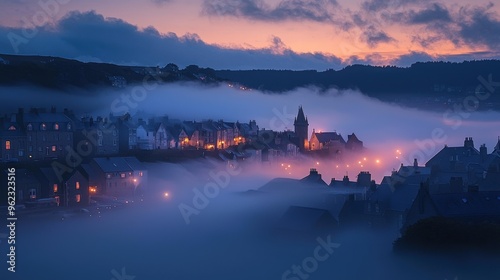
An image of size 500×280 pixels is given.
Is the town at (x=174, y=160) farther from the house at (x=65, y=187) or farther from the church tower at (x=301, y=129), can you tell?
the church tower at (x=301, y=129)

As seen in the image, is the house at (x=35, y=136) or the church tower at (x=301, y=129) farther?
the church tower at (x=301, y=129)

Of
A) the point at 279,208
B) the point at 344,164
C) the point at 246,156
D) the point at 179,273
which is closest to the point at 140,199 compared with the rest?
the point at 279,208

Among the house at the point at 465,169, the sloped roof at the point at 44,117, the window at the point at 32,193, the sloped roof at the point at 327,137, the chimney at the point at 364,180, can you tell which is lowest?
the window at the point at 32,193

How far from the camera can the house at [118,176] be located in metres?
53.7

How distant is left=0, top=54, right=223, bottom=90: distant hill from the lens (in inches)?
4329

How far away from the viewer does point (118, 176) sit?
181 feet

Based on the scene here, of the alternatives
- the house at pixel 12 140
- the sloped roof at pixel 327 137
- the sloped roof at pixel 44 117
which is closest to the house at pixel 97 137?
the sloped roof at pixel 44 117

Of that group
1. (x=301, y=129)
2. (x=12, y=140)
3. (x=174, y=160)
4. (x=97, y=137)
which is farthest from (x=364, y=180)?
(x=301, y=129)

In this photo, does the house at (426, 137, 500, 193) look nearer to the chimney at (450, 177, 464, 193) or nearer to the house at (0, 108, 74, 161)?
the chimney at (450, 177, 464, 193)

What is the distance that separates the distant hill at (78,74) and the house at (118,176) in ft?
179

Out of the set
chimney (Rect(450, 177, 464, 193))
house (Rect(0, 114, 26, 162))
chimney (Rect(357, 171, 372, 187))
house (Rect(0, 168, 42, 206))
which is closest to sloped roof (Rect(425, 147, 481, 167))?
chimney (Rect(357, 171, 372, 187))

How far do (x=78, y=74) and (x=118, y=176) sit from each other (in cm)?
7433

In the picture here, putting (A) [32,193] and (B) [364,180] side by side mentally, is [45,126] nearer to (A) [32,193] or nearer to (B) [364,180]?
(A) [32,193]

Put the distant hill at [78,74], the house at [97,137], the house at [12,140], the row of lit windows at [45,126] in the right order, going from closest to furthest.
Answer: the house at [12,140]
the row of lit windows at [45,126]
the house at [97,137]
the distant hill at [78,74]
